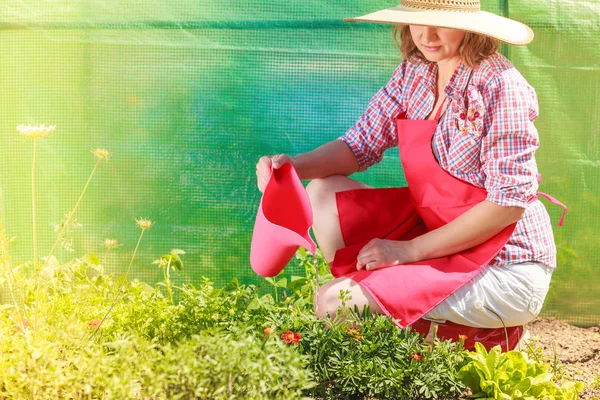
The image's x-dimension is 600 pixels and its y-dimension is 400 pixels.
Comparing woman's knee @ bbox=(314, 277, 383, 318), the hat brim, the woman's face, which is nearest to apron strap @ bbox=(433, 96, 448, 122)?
the woman's face

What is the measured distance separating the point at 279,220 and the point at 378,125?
554mm

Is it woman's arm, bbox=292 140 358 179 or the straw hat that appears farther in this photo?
woman's arm, bbox=292 140 358 179

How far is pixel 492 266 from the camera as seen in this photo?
2.70m

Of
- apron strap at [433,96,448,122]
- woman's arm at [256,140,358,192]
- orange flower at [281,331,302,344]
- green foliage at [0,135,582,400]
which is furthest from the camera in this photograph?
woman's arm at [256,140,358,192]

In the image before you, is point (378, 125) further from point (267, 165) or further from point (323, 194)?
point (267, 165)

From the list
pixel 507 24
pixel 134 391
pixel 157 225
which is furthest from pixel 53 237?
pixel 507 24

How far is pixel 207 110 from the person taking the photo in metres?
3.54

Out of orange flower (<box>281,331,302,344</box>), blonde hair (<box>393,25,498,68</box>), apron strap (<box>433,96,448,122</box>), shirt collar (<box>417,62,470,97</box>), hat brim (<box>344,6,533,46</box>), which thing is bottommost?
orange flower (<box>281,331,302,344</box>)

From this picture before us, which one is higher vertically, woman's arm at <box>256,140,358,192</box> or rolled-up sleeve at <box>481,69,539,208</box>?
rolled-up sleeve at <box>481,69,539,208</box>

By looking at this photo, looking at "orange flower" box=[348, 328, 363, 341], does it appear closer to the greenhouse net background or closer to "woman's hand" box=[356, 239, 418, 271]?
"woman's hand" box=[356, 239, 418, 271]

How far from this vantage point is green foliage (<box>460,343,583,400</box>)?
232cm

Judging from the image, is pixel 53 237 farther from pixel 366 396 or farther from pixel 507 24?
pixel 507 24

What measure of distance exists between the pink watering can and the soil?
97cm

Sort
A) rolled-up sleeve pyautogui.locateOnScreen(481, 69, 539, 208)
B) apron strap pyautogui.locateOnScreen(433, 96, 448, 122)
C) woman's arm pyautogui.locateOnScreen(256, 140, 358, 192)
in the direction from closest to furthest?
rolled-up sleeve pyautogui.locateOnScreen(481, 69, 539, 208), apron strap pyautogui.locateOnScreen(433, 96, 448, 122), woman's arm pyautogui.locateOnScreen(256, 140, 358, 192)
